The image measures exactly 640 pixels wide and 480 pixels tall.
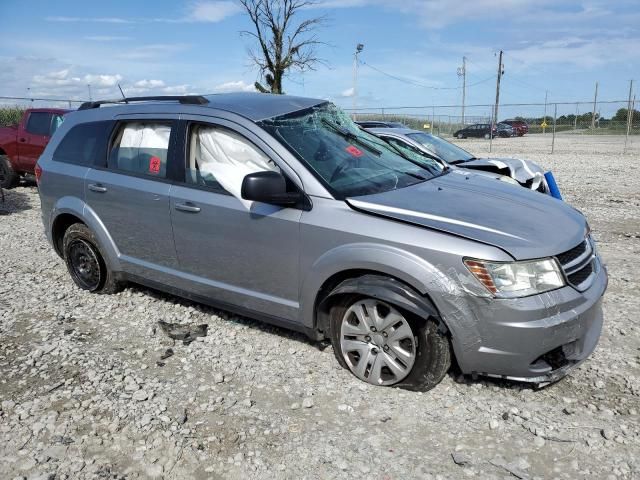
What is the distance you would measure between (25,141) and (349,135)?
9881mm

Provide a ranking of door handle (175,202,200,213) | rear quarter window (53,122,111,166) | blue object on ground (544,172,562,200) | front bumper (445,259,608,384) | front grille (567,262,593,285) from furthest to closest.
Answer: blue object on ground (544,172,562,200)
rear quarter window (53,122,111,166)
door handle (175,202,200,213)
front grille (567,262,593,285)
front bumper (445,259,608,384)

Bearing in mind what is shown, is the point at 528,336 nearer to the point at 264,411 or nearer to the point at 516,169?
the point at 264,411

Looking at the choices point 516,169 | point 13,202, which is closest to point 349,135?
point 516,169

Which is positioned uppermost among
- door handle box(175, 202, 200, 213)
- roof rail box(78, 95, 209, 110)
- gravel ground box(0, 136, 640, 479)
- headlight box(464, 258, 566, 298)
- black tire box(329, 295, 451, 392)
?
roof rail box(78, 95, 209, 110)

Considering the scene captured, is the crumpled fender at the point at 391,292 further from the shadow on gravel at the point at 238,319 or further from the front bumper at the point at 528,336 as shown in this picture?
the shadow on gravel at the point at 238,319

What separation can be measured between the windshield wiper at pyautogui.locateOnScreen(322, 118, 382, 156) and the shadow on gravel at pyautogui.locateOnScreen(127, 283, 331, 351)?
1540mm

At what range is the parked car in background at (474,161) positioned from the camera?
742cm

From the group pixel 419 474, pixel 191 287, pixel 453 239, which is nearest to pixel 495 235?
pixel 453 239

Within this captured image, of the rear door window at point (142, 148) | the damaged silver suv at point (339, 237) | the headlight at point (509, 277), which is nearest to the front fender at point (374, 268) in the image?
the damaged silver suv at point (339, 237)

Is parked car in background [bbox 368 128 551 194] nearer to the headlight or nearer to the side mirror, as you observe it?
the side mirror

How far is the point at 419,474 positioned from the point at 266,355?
1554 mm

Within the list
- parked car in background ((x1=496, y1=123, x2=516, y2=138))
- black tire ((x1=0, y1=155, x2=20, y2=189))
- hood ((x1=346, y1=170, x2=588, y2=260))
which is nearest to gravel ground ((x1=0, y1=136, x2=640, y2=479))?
hood ((x1=346, y1=170, x2=588, y2=260))

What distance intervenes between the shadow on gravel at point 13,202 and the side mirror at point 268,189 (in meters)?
8.06

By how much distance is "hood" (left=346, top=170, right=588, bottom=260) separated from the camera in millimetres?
2953
